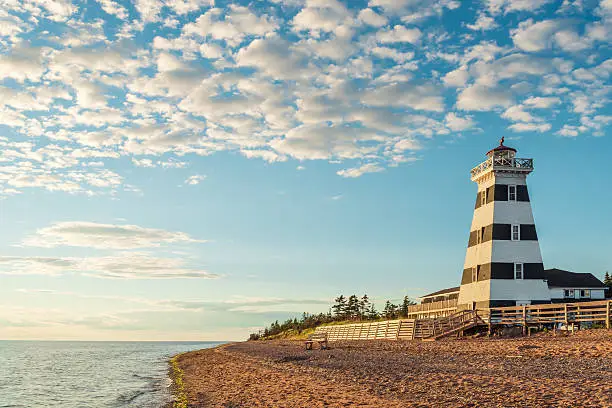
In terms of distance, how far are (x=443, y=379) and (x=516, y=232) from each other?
30.4m

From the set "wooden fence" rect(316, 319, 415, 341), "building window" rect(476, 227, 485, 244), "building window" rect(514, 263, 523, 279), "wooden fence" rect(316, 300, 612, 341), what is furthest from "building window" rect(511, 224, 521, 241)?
"wooden fence" rect(316, 319, 415, 341)

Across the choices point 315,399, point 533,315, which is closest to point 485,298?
point 533,315

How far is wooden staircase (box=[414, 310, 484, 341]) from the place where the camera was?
41.8 m

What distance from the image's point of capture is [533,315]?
40.9 m

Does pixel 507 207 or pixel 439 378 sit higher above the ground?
pixel 507 207

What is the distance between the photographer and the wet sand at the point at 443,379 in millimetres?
14820

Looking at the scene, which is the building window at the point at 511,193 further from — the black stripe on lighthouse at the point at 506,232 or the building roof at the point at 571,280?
the building roof at the point at 571,280

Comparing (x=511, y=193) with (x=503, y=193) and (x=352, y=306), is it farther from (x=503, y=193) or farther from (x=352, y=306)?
(x=352, y=306)

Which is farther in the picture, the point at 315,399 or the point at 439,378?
the point at 439,378

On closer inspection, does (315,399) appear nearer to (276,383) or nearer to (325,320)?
(276,383)

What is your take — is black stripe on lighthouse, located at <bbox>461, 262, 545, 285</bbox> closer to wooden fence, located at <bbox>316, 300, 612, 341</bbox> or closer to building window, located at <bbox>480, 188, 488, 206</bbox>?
wooden fence, located at <bbox>316, 300, 612, 341</bbox>

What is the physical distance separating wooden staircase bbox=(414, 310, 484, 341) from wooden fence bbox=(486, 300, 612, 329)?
101 cm

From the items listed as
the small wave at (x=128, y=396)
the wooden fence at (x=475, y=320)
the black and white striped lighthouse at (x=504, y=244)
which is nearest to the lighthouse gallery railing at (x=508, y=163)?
the black and white striped lighthouse at (x=504, y=244)

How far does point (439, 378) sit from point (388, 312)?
60.6 m
